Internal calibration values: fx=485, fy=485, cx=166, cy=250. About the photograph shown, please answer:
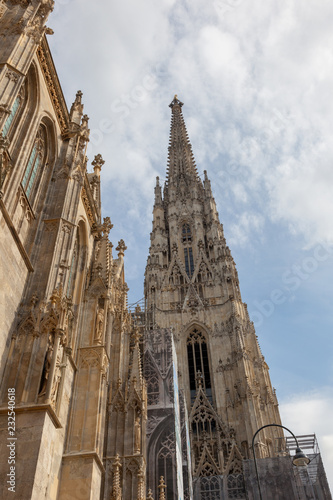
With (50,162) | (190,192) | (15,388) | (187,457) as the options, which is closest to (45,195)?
(50,162)

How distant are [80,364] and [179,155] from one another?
47297mm

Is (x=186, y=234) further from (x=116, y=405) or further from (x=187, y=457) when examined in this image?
(x=116, y=405)

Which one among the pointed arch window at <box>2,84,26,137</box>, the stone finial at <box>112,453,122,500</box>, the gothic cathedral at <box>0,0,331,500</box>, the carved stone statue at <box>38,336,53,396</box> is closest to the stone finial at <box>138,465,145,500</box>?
the gothic cathedral at <box>0,0,331,500</box>

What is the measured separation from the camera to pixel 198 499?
26469 millimetres

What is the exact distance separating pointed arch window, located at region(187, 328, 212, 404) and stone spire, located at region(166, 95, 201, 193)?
2146 cm

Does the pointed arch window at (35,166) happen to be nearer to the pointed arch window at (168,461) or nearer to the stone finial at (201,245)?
the pointed arch window at (168,461)

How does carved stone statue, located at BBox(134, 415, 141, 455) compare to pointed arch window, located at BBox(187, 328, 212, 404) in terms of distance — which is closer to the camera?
carved stone statue, located at BBox(134, 415, 141, 455)

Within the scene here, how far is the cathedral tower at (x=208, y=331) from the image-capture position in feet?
95.2

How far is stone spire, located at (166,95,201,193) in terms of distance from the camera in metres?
54.0

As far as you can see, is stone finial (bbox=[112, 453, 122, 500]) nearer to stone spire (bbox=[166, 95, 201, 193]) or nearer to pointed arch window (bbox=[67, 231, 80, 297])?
pointed arch window (bbox=[67, 231, 80, 297])

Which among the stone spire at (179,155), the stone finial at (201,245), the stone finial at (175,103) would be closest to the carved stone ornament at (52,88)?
the stone finial at (201,245)

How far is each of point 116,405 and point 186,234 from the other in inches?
1185

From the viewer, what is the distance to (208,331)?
3553cm

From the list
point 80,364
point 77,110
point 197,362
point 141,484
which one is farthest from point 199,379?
point 77,110
